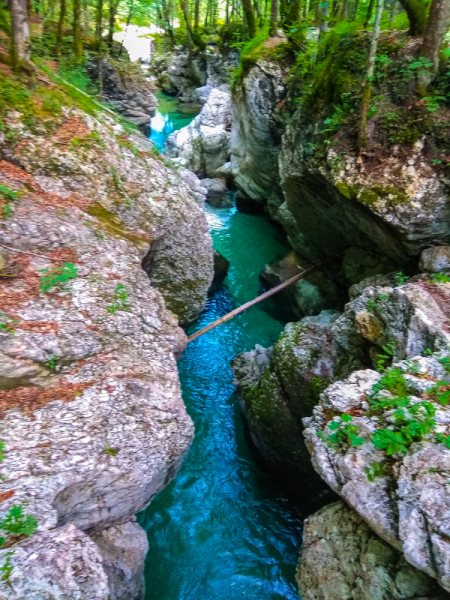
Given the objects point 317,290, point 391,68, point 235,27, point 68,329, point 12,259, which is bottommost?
point 317,290

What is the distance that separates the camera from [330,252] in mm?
11727

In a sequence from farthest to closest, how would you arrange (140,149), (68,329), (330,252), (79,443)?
(330,252) → (140,149) → (68,329) → (79,443)

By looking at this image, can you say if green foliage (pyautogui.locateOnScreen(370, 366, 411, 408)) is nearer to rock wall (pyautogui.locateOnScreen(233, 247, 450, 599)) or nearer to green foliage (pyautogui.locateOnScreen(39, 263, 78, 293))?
Result: rock wall (pyautogui.locateOnScreen(233, 247, 450, 599))

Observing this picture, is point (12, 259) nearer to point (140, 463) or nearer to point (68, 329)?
point (68, 329)

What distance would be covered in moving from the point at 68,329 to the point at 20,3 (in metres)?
6.51

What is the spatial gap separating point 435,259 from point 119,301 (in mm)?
5939

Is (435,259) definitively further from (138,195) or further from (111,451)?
(111,451)

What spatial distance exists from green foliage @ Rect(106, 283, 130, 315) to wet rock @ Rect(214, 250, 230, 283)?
7.11m

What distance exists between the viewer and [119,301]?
6477 mm

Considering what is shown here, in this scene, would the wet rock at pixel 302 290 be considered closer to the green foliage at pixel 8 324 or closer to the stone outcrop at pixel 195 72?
the green foliage at pixel 8 324

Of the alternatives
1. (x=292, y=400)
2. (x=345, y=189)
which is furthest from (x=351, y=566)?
(x=345, y=189)

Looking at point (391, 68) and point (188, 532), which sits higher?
point (391, 68)

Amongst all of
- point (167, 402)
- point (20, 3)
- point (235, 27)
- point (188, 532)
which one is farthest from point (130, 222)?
point (235, 27)

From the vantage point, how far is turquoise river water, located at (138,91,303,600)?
22.4ft
